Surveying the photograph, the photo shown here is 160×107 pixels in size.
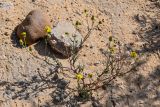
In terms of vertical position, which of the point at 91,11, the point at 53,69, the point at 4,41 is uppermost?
the point at 91,11

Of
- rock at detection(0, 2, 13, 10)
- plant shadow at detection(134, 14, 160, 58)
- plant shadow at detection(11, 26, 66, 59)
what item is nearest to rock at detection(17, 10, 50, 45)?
plant shadow at detection(11, 26, 66, 59)

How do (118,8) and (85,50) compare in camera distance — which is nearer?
(85,50)

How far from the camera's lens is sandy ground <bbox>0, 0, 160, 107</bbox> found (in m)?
3.78

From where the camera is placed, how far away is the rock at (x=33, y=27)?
13.2ft

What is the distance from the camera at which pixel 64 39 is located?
3.93m

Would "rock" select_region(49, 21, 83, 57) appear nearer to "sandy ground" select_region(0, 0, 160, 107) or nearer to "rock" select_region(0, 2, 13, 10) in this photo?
"sandy ground" select_region(0, 0, 160, 107)

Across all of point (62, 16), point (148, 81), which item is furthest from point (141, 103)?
point (62, 16)

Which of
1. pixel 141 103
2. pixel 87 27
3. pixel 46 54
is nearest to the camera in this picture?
pixel 141 103

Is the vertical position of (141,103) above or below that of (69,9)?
below

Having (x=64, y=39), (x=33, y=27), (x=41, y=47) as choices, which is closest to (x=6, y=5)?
(x=33, y=27)

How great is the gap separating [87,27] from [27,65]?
0.83m

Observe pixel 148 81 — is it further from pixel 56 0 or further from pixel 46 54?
pixel 56 0

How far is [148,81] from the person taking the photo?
388 cm

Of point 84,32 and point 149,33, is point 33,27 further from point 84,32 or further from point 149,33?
point 149,33
